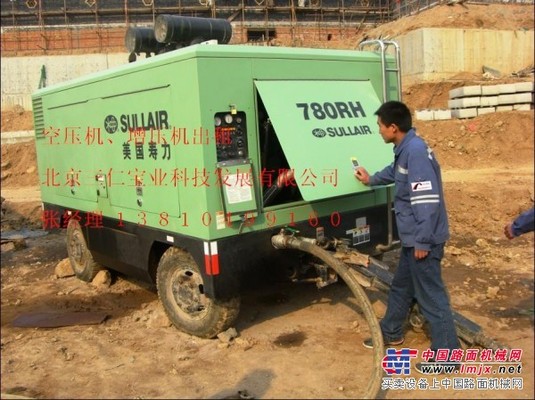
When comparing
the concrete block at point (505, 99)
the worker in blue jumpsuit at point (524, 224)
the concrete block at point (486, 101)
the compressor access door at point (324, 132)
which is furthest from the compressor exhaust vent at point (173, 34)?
the concrete block at point (486, 101)

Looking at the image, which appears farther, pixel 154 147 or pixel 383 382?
pixel 154 147

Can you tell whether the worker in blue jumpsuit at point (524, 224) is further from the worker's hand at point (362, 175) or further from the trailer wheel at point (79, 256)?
the trailer wheel at point (79, 256)

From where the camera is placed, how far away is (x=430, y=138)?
13.6m

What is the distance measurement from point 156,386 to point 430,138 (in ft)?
37.8

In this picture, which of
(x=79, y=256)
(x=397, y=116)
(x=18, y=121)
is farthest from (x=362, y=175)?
(x=18, y=121)

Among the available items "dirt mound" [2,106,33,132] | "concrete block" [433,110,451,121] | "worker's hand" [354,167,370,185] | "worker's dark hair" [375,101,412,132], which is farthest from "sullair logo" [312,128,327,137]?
"dirt mound" [2,106,33,132]

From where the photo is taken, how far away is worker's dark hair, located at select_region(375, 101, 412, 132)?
3.69m

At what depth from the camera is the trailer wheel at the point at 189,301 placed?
4.37 m

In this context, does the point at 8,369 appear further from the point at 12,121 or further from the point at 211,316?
the point at 12,121

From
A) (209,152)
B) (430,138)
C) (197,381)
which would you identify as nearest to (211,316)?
(197,381)

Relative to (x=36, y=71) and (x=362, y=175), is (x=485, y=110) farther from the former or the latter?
(x=36, y=71)

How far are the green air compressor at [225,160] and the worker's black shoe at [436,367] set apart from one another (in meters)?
1.09

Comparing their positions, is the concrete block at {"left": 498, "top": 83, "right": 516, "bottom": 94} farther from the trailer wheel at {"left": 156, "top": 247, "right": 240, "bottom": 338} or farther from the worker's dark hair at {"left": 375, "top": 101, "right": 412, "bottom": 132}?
the trailer wheel at {"left": 156, "top": 247, "right": 240, "bottom": 338}

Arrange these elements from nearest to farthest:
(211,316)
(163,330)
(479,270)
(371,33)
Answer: (211,316) → (163,330) → (479,270) → (371,33)
